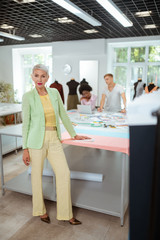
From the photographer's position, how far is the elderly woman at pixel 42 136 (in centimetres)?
215

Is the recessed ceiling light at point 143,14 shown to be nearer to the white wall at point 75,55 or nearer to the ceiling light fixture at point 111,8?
the ceiling light fixture at point 111,8

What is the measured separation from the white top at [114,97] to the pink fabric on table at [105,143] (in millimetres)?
2078

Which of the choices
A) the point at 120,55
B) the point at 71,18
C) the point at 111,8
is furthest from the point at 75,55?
the point at 111,8

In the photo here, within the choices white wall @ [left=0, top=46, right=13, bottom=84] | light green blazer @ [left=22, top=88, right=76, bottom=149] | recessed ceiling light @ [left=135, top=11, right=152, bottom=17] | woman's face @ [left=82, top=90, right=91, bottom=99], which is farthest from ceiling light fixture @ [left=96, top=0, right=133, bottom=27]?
white wall @ [left=0, top=46, right=13, bottom=84]

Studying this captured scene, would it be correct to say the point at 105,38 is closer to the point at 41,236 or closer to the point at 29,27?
the point at 29,27

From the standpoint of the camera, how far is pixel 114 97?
4492mm

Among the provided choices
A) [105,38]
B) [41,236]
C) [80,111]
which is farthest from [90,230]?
[105,38]

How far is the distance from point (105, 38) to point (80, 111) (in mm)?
5969

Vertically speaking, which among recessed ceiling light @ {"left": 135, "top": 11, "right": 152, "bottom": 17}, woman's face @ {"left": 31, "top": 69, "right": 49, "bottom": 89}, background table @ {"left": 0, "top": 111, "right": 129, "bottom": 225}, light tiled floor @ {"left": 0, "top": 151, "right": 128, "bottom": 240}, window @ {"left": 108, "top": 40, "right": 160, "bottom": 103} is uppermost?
recessed ceiling light @ {"left": 135, "top": 11, "right": 152, "bottom": 17}

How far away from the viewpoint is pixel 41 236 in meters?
2.18

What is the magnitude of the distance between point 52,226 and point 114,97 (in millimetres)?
2853

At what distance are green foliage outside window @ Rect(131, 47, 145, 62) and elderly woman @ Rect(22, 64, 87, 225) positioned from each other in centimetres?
786

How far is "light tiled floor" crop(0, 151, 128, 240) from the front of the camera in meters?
2.18

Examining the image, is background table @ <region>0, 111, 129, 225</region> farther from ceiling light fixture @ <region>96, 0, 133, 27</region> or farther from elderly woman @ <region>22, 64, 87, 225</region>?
ceiling light fixture @ <region>96, 0, 133, 27</region>
